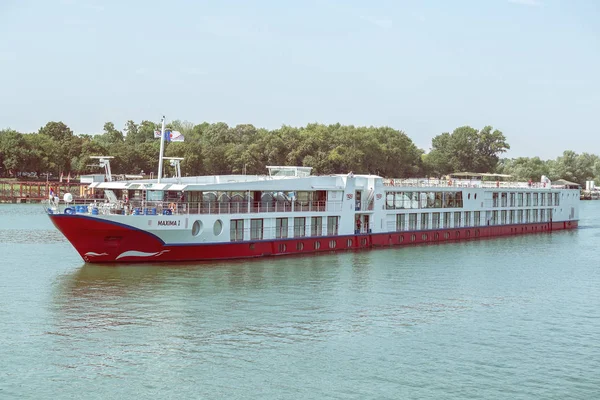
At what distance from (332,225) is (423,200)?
48.8 ft

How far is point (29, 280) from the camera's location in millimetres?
45500

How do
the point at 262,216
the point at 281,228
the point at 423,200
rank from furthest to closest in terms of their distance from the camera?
1. the point at 423,200
2. the point at 281,228
3. the point at 262,216

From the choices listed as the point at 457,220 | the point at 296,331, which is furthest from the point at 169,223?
the point at 457,220

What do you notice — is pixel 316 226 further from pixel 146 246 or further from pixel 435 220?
pixel 435 220

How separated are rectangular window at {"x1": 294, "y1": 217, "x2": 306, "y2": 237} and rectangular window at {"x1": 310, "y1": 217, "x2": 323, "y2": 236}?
0.92 m

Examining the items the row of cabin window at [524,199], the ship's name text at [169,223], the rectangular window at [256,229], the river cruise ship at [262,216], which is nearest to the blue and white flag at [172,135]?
the river cruise ship at [262,216]

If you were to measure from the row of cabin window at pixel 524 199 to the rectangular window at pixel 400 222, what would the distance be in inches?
714

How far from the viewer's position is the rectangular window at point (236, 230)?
52875mm

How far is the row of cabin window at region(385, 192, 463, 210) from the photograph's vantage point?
6819 centimetres

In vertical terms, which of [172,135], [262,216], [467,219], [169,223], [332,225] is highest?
[172,135]

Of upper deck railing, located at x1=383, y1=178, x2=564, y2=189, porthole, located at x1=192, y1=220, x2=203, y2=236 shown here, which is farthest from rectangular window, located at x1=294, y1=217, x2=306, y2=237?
upper deck railing, located at x1=383, y1=178, x2=564, y2=189

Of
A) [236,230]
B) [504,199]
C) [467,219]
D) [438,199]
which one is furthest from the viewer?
[504,199]

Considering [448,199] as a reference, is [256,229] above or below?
below

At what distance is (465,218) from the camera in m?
78.8
